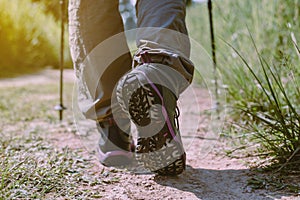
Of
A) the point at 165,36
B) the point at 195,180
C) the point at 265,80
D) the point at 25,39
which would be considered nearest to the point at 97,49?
the point at 165,36

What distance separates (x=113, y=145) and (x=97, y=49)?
0.30 m

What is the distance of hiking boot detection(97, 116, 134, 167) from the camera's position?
4.11 feet

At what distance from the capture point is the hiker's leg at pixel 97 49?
1.21m

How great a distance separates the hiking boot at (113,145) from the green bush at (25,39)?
325cm

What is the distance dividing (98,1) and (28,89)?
226 cm

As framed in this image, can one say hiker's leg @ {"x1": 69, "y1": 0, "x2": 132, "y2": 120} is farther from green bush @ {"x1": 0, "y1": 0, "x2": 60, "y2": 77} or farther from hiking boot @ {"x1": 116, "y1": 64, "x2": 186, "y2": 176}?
green bush @ {"x1": 0, "y1": 0, "x2": 60, "y2": 77}

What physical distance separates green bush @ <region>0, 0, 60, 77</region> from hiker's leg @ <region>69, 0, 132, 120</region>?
3.24 m

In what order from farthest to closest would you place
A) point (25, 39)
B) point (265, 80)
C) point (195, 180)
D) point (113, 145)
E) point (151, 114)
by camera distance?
point (25, 39) → point (265, 80) → point (113, 145) → point (195, 180) → point (151, 114)

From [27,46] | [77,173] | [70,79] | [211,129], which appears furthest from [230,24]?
[27,46]

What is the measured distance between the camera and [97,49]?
121 cm

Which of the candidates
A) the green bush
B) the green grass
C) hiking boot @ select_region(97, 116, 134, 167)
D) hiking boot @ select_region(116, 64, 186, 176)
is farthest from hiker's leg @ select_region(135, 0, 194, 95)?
the green bush

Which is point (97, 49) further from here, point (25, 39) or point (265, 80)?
point (25, 39)

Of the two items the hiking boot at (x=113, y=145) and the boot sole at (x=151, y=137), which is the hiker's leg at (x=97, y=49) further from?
the boot sole at (x=151, y=137)

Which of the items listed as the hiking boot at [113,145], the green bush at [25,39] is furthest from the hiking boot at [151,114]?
the green bush at [25,39]
